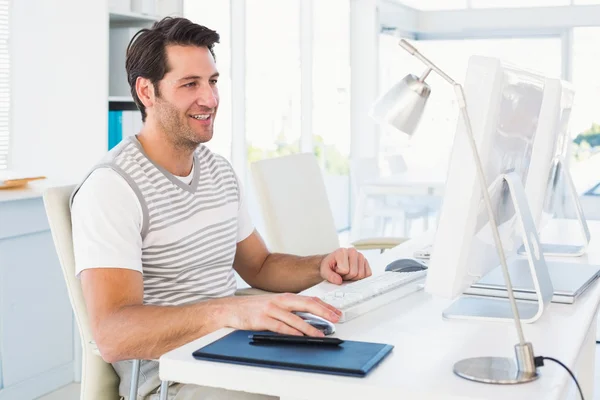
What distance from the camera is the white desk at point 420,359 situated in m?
1.17

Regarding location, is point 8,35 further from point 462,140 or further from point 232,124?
point 462,140

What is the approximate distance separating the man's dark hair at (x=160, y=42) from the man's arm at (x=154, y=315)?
524 mm

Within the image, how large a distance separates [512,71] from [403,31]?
24.8ft

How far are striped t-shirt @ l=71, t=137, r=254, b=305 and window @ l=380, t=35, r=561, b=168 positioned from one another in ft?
21.9

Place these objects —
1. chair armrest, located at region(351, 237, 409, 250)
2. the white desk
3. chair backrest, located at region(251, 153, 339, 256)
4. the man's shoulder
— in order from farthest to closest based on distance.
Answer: chair armrest, located at region(351, 237, 409, 250), chair backrest, located at region(251, 153, 339, 256), the man's shoulder, the white desk

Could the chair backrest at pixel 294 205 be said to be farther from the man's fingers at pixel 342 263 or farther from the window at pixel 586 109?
the window at pixel 586 109

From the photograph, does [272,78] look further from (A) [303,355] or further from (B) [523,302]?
(A) [303,355]

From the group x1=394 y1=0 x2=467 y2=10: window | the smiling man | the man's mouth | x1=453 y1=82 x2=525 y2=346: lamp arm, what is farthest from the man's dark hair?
x1=394 y1=0 x2=467 y2=10: window

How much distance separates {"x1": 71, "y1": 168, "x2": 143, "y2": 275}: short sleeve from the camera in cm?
168

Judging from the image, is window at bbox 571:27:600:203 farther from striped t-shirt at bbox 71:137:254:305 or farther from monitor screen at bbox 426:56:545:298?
monitor screen at bbox 426:56:545:298

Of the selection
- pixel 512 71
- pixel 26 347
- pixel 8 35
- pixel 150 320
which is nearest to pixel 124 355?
pixel 150 320

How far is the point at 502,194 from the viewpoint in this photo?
4.97 feet

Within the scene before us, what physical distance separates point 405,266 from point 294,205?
637 mm

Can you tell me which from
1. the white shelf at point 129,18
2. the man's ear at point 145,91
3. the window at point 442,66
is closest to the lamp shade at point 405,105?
the man's ear at point 145,91
